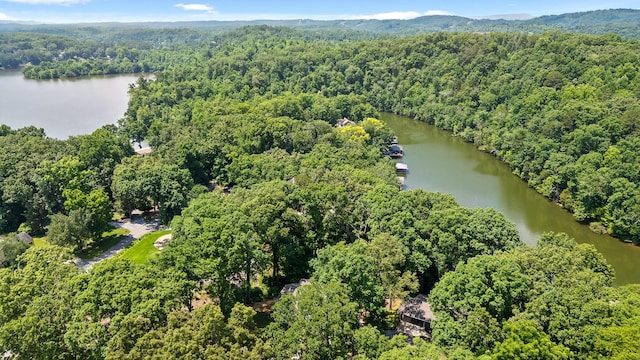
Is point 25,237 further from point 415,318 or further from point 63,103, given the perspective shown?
point 63,103

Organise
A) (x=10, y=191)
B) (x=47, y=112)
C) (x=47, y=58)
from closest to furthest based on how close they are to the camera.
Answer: (x=10, y=191)
(x=47, y=112)
(x=47, y=58)

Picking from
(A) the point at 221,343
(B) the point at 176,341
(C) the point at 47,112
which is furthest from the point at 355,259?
(C) the point at 47,112

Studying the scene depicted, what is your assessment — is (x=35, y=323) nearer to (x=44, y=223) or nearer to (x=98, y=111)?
(x=44, y=223)

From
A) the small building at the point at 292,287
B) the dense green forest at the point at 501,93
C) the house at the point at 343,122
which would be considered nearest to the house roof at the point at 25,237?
the small building at the point at 292,287

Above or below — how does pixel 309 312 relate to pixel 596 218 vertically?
above

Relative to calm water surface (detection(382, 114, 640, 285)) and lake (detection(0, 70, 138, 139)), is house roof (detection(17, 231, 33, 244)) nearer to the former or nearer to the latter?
lake (detection(0, 70, 138, 139))

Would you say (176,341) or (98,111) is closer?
(176,341)

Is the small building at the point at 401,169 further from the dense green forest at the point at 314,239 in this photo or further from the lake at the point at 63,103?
the lake at the point at 63,103

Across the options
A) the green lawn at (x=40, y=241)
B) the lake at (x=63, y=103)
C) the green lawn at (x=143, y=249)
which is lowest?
the green lawn at (x=40, y=241)
